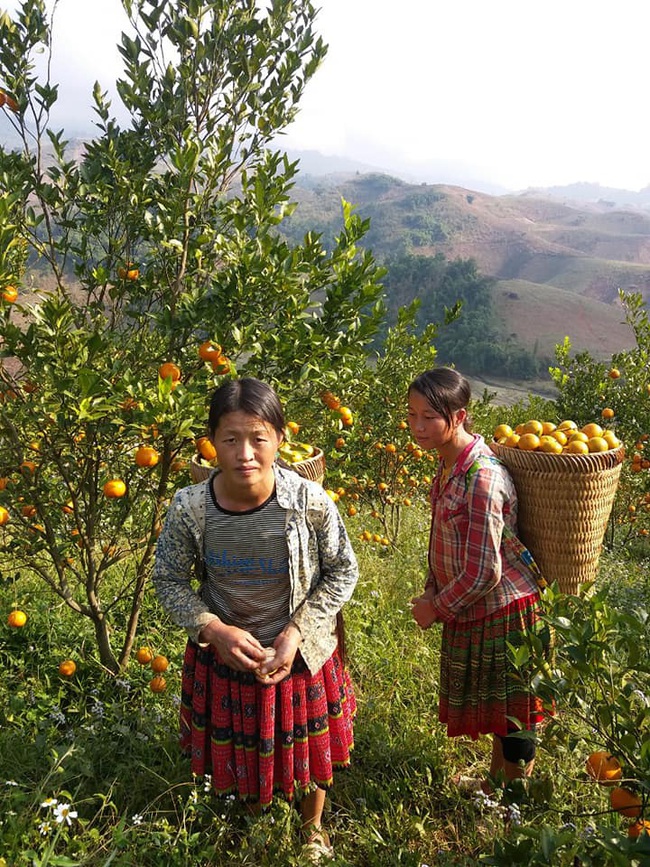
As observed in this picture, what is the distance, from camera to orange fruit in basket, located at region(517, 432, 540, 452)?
6.70ft

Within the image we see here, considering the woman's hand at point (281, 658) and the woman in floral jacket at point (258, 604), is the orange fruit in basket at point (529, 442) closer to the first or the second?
the woman in floral jacket at point (258, 604)

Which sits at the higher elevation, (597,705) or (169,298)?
(169,298)

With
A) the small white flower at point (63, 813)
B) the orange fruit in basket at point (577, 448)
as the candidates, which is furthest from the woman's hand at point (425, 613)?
the small white flower at point (63, 813)

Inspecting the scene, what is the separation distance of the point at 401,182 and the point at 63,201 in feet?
446

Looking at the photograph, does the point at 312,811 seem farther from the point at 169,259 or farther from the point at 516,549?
the point at 169,259

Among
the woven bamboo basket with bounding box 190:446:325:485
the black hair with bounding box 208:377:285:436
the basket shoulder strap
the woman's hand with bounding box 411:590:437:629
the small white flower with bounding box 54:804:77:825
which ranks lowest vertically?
the small white flower with bounding box 54:804:77:825

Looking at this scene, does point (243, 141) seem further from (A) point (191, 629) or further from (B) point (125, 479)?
(A) point (191, 629)

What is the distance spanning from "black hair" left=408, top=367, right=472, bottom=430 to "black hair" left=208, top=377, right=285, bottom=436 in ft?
1.71

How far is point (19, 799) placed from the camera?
6.45 feet

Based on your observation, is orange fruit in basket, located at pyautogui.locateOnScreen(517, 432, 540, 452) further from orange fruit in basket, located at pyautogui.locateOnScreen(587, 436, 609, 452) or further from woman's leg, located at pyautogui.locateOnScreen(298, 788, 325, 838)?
woman's leg, located at pyautogui.locateOnScreen(298, 788, 325, 838)

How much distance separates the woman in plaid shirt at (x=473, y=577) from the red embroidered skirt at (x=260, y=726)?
0.49 meters

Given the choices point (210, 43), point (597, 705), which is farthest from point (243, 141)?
point (597, 705)

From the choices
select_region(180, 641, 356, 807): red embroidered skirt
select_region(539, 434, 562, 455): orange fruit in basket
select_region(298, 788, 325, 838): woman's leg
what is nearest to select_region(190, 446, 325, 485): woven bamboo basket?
select_region(180, 641, 356, 807): red embroidered skirt

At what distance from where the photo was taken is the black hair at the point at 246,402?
64.1 inches
